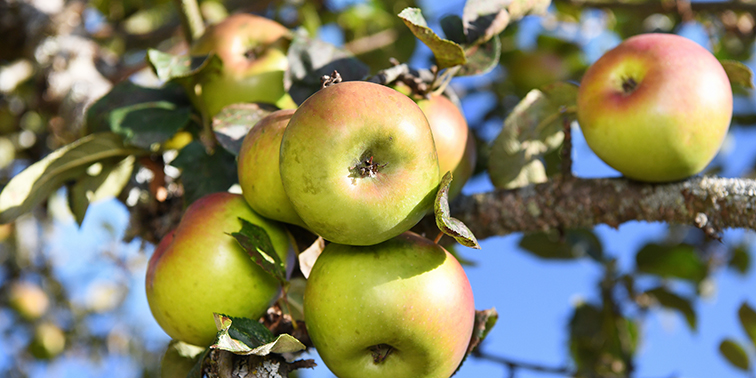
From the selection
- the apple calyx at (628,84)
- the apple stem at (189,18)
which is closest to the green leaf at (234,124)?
the apple stem at (189,18)

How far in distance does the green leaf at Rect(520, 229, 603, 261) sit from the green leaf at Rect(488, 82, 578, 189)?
710 mm

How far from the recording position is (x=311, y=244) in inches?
31.9

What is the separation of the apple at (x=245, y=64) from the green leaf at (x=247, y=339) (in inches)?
17.4

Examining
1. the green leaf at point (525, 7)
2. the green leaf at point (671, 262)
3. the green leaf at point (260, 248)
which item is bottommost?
the green leaf at point (671, 262)

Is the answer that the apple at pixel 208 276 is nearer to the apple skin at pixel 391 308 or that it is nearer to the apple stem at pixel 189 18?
the apple skin at pixel 391 308

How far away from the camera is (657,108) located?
0.80 metres

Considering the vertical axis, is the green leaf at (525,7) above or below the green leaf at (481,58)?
above

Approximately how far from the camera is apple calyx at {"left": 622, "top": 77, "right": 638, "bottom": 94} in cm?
86

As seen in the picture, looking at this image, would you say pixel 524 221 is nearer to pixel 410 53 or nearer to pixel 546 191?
pixel 546 191

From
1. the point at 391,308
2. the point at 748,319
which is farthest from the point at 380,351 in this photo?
the point at 748,319

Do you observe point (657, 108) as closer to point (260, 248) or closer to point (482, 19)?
point (482, 19)

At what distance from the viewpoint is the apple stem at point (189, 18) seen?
122cm

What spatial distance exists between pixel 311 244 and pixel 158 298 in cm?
23

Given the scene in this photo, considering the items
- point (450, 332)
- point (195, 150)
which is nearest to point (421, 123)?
point (450, 332)
